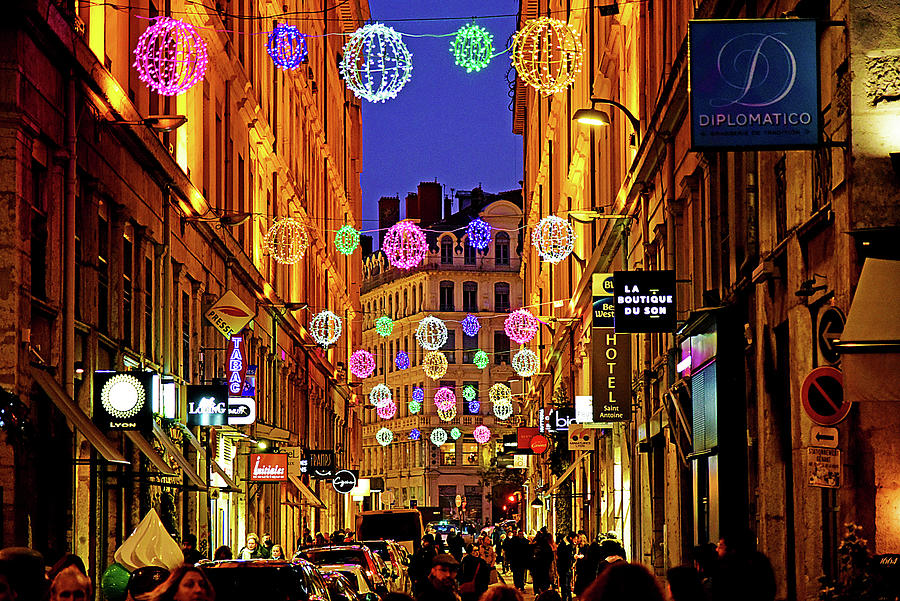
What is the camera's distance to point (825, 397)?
42.8 feet

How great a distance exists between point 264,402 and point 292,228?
936 cm

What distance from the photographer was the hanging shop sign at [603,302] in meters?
32.6

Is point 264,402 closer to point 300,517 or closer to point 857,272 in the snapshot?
point 300,517

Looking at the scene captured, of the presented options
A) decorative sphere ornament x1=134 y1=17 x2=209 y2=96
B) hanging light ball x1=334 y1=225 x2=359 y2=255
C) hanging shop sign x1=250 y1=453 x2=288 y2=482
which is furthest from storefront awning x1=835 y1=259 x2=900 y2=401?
hanging light ball x1=334 y1=225 x2=359 y2=255

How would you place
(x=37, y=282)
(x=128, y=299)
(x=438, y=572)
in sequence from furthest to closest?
(x=128, y=299) → (x=37, y=282) → (x=438, y=572)

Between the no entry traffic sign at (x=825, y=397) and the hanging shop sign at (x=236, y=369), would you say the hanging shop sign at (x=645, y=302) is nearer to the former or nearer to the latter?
the hanging shop sign at (x=236, y=369)

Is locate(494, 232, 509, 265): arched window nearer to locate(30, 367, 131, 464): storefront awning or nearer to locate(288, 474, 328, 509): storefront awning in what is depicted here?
locate(288, 474, 328, 509): storefront awning

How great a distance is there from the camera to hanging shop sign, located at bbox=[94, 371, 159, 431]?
23484 millimetres

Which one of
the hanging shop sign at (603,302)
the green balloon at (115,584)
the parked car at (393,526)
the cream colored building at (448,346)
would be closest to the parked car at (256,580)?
the green balloon at (115,584)

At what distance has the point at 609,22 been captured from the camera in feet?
134

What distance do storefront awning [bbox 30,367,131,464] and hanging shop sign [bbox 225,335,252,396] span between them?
14926 millimetres

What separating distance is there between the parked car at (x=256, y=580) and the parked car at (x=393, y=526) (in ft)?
92.8

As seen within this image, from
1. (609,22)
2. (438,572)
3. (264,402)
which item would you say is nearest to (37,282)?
(438,572)

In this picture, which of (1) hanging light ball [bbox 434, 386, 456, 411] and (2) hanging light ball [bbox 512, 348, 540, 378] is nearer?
(2) hanging light ball [bbox 512, 348, 540, 378]
